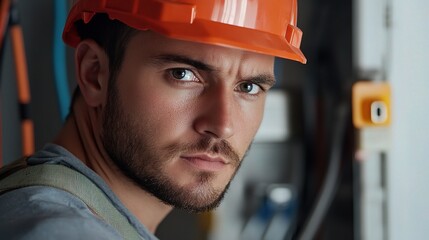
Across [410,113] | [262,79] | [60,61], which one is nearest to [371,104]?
[410,113]

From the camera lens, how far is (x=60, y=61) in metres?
1.64

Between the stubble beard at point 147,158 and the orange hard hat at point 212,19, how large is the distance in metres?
0.13

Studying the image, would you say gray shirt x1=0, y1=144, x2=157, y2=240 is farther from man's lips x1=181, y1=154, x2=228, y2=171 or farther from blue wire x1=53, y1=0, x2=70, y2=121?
blue wire x1=53, y1=0, x2=70, y2=121

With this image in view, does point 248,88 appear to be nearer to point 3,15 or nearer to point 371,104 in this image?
point 371,104

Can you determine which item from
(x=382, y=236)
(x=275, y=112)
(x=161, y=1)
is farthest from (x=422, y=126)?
(x=161, y=1)

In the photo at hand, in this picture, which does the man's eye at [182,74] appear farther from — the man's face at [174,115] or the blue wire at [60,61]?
the blue wire at [60,61]

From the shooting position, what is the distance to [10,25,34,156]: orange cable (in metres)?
1.59

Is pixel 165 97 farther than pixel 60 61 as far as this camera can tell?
No

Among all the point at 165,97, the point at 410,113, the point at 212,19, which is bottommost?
the point at 410,113

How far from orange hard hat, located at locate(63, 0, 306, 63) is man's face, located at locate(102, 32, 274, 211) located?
37 mm

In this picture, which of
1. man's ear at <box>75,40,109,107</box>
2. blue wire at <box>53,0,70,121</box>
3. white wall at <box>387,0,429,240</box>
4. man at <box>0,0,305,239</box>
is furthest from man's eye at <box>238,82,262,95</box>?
blue wire at <box>53,0,70,121</box>

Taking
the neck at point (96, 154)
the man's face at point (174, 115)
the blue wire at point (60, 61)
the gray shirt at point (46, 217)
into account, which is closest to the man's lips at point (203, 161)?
the man's face at point (174, 115)

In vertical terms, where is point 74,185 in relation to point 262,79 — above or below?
below

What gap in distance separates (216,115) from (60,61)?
746mm
